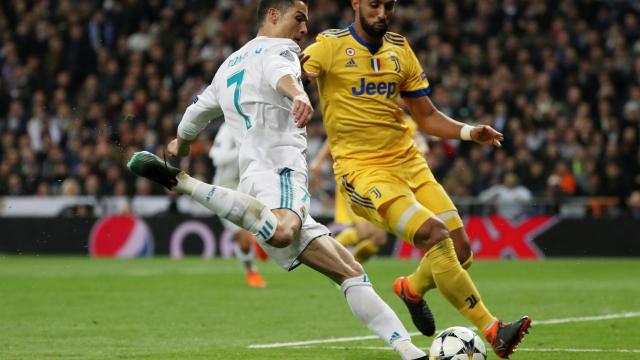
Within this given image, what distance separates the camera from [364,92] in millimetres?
8438

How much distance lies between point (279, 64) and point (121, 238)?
16422 millimetres

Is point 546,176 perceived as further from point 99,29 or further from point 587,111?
point 99,29

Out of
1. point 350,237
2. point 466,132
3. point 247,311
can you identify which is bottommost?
point 247,311

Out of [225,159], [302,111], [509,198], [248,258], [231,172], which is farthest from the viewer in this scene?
[509,198]

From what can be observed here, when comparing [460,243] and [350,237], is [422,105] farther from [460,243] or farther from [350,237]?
[350,237]

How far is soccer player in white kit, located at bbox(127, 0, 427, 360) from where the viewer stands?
654 centimetres

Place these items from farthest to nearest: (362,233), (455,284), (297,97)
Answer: (362,233) → (455,284) → (297,97)

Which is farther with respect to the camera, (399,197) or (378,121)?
(378,121)

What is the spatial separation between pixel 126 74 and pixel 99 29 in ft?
5.13

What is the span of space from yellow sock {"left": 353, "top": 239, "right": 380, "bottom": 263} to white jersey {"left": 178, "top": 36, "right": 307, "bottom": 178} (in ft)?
21.8

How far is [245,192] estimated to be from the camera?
22.7ft

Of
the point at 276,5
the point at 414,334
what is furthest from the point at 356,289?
the point at 414,334

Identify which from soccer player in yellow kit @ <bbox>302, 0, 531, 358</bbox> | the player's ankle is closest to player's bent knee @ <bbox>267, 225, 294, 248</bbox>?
the player's ankle

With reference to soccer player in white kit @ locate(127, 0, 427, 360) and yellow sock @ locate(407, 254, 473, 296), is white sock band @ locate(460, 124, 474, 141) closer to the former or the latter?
yellow sock @ locate(407, 254, 473, 296)
